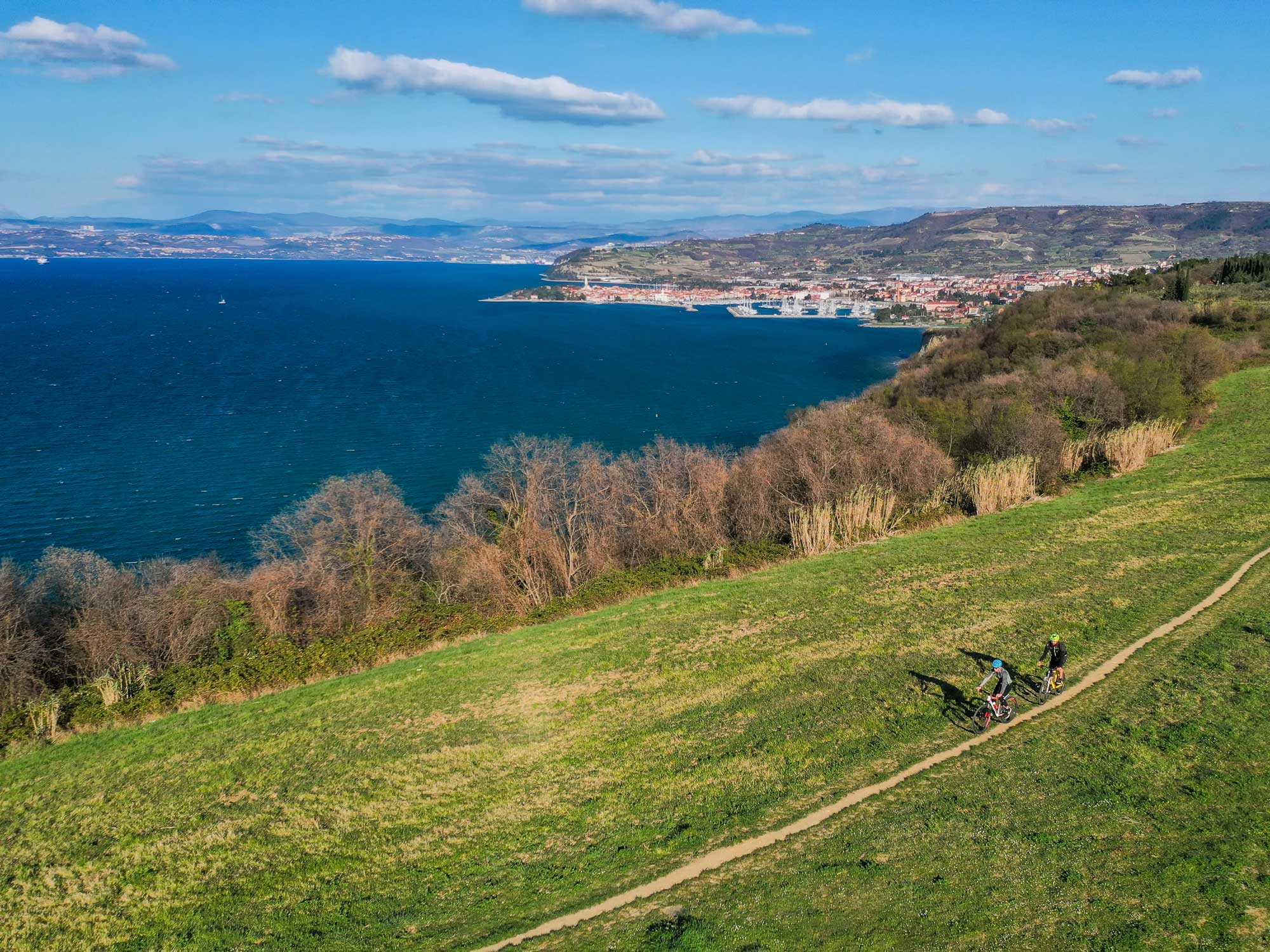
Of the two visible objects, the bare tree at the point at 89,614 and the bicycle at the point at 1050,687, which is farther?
the bare tree at the point at 89,614

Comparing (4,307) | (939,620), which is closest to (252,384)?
(939,620)

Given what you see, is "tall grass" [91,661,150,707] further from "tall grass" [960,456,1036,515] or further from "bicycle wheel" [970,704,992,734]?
"tall grass" [960,456,1036,515]

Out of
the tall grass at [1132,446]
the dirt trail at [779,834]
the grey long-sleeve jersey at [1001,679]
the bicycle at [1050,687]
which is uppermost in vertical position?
the tall grass at [1132,446]

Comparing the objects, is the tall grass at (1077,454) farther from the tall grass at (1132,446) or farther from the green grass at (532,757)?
the green grass at (532,757)

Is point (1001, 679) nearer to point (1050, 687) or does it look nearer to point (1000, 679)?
point (1000, 679)

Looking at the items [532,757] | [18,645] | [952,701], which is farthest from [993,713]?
[18,645]

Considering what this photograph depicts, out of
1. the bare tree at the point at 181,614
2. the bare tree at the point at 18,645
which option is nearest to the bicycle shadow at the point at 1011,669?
the bare tree at the point at 181,614

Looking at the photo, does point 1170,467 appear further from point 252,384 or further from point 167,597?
point 252,384
